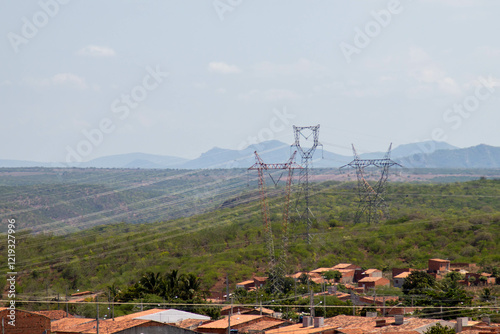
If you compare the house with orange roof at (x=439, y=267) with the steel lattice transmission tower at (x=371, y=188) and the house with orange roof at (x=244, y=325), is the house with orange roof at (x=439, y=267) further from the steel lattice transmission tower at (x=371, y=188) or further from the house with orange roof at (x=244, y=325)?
the house with orange roof at (x=244, y=325)

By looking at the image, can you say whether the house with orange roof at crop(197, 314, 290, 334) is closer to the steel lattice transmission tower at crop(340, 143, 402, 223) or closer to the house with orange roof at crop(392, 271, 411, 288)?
the house with orange roof at crop(392, 271, 411, 288)

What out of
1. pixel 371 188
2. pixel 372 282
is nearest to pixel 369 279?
pixel 372 282

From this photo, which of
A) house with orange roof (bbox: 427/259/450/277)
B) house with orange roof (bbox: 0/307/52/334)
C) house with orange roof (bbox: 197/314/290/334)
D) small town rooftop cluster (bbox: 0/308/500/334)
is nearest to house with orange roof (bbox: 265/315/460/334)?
small town rooftop cluster (bbox: 0/308/500/334)

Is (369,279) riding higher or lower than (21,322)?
lower

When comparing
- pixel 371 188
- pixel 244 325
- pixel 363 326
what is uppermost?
pixel 371 188

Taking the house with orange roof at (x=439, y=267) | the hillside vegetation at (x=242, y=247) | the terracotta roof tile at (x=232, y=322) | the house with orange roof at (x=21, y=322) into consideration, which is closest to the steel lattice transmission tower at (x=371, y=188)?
the hillside vegetation at (x=242, y=247)

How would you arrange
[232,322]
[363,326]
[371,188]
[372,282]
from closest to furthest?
1. [363,326]
2. [232,322]
3. [372,282]
4. [371,188]

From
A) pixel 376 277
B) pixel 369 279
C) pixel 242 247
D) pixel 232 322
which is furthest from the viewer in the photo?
pixel 242 247

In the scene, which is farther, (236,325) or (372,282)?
(372,282)

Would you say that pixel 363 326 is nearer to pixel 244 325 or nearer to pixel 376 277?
pixel 244 325
